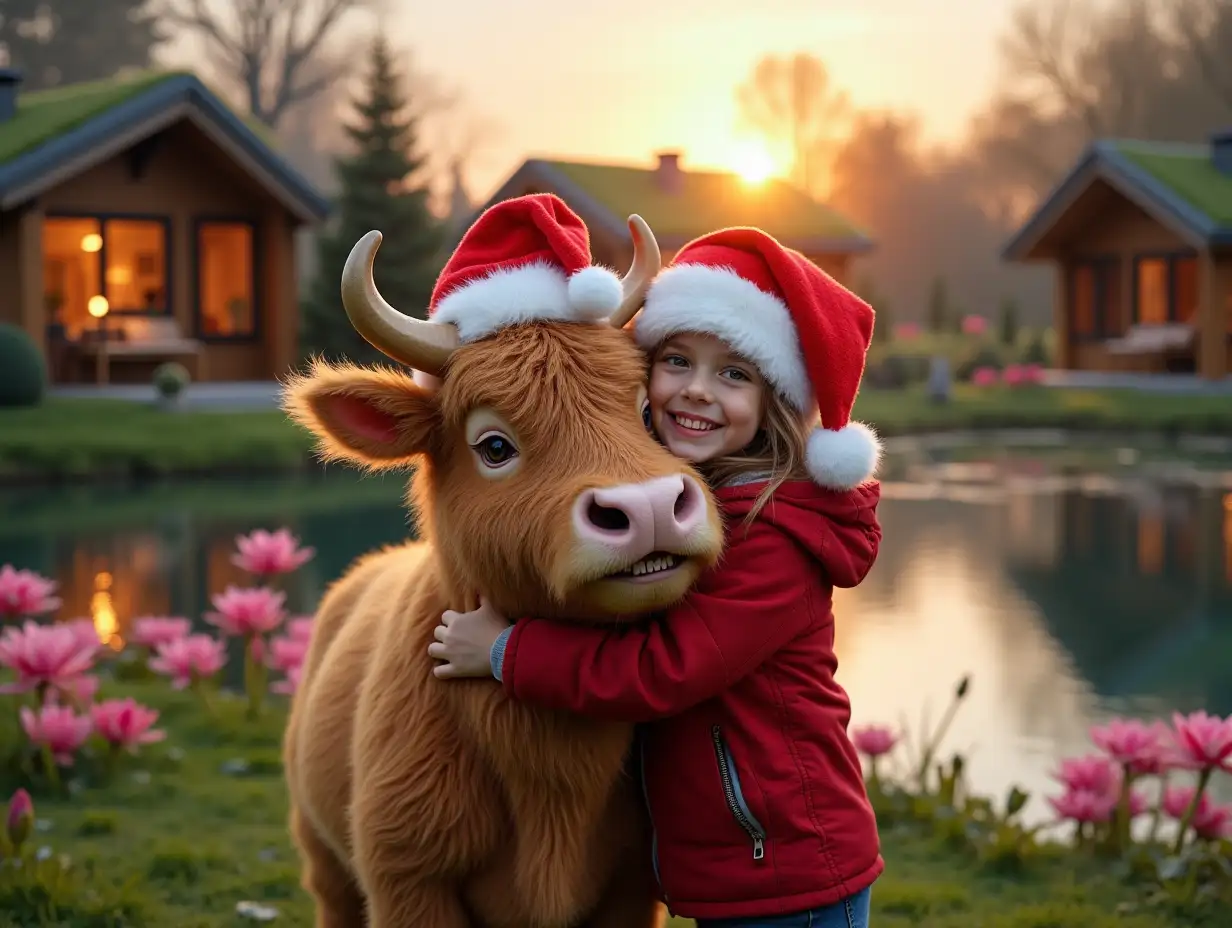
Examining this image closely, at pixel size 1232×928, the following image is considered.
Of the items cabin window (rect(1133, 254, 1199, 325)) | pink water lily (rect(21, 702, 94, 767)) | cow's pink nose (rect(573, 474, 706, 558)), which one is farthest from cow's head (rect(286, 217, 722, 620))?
cabin window (rect(1133, 254, 1199, 325))

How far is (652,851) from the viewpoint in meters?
2.82

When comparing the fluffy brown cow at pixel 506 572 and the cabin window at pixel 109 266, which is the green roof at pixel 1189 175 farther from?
the fluffy brown cow at pixel 506 572

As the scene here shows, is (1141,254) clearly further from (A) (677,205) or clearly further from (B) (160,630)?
(B) (160,630)

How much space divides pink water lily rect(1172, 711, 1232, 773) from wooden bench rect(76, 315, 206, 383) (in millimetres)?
17543

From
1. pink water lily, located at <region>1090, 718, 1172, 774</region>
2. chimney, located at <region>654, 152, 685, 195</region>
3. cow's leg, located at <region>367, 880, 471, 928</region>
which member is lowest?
pink water lily, located at <region>1090, 718, 1172, 774</region>

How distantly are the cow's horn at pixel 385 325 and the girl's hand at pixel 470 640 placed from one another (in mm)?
429

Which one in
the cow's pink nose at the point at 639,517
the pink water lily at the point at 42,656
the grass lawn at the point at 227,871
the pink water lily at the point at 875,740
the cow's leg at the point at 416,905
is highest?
the cow's pink nose at the point at 639,517

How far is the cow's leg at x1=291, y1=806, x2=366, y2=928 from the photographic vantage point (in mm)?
3344

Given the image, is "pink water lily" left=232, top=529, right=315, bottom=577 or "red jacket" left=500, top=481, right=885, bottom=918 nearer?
"red jacket" left=500, top=481, right=885, bottom=918

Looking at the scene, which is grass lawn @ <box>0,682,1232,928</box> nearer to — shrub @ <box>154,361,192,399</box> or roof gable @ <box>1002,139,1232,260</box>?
shrub @ <box>154,361,192,399</box>

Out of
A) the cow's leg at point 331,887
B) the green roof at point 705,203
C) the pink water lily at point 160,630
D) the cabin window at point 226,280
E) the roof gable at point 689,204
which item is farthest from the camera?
the green roof at point 705,203

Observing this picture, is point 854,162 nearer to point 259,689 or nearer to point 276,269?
point 276,269

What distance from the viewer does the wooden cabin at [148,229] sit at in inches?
749

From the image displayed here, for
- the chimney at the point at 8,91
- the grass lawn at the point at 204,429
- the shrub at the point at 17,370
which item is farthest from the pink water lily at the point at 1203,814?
the chimney at the point at 8,91
